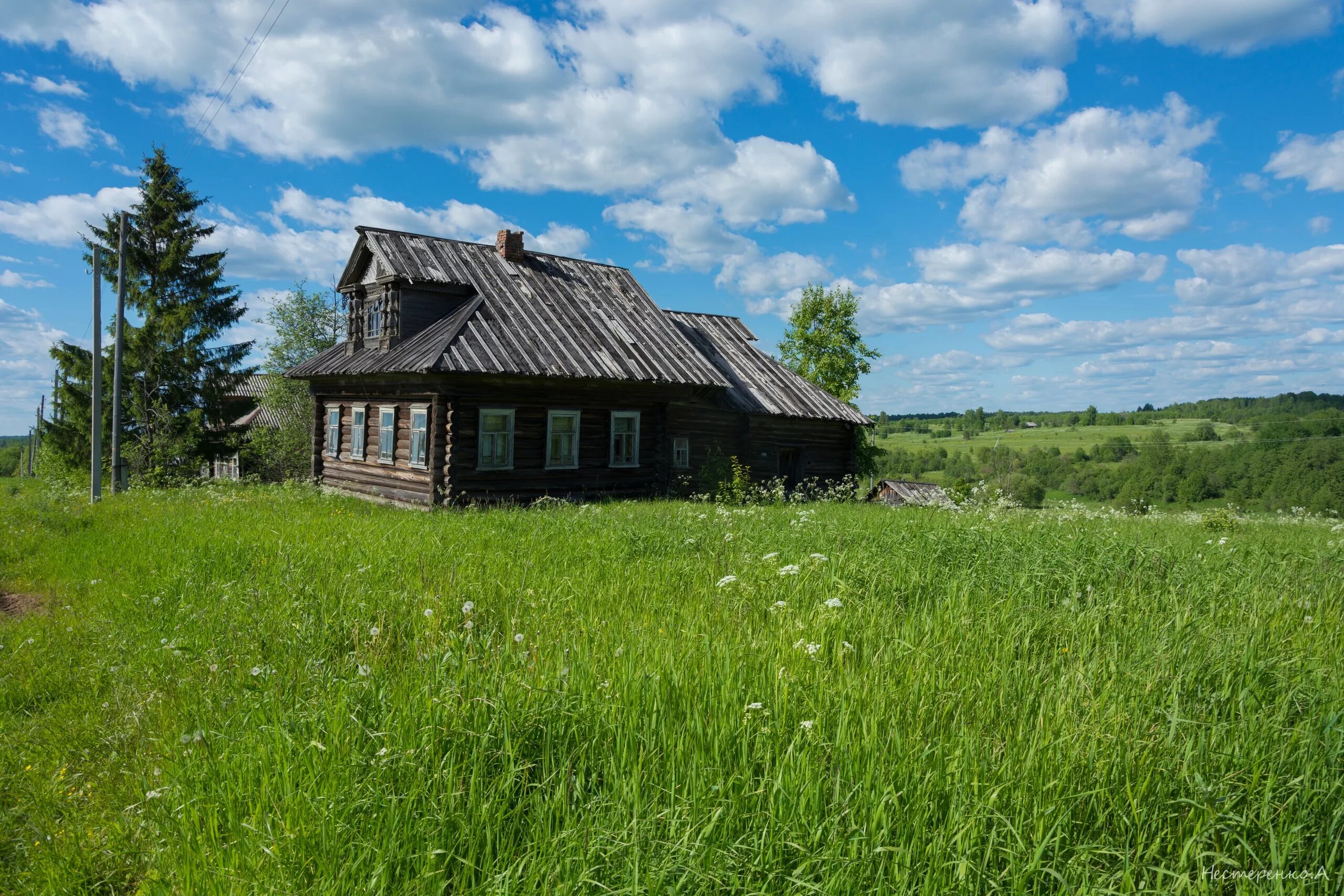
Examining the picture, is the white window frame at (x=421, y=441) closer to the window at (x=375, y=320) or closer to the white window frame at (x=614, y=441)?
the window at (x=375, y=320)

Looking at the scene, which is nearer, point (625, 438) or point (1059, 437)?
point (625, 438)

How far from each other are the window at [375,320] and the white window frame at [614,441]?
6.66 meters

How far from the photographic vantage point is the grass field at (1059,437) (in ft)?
276

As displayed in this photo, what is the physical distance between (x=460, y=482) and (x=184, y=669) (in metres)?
11.7

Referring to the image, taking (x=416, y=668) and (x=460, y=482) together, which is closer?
(x=416, y=668)

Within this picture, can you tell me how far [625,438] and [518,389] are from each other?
3.46 meters

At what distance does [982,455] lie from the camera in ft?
277

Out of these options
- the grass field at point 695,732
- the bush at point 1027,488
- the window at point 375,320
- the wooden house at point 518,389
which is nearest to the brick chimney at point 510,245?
the wooden house at point 518,389

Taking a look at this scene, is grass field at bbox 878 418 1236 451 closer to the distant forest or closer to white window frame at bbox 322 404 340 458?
the distant forest

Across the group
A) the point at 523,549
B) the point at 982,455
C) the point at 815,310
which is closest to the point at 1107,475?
the point at 982,455

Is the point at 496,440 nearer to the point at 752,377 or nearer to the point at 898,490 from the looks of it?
the point at 752,377

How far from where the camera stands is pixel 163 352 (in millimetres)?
26797

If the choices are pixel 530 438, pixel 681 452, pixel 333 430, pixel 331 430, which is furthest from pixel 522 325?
pixel 331 430

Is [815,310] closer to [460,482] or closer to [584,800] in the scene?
[460,482]
